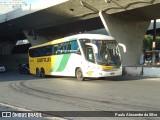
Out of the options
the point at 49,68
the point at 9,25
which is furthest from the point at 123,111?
the point at 9,25

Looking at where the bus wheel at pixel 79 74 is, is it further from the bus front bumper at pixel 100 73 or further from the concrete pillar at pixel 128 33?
the concrete pillar at pixel 128 33

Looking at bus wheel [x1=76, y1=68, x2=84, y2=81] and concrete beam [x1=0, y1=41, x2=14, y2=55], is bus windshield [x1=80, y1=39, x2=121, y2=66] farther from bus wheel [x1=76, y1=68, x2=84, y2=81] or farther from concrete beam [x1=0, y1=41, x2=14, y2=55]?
concrete beam [x1=0, y1=41, x2=14, y2=55]

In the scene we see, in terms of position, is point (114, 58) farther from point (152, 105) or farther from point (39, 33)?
point (39, 33)

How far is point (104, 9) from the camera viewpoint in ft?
118

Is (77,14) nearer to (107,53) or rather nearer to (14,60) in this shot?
(107,53)

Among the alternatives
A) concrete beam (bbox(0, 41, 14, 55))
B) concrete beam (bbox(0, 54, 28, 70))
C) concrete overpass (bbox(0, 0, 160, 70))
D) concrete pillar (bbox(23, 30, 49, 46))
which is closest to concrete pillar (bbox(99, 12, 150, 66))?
concrete overpass (bbox(0, 0, 160, 70))

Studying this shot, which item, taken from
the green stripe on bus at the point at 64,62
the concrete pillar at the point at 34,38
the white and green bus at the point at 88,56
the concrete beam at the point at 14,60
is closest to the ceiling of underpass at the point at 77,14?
the concrete pillar at the point at 34,38

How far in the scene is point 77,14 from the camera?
39.8 meters

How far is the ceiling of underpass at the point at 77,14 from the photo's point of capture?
1325 inches

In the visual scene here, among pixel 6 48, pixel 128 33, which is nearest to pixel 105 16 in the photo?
pixel 128 33

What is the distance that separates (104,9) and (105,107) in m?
25.9

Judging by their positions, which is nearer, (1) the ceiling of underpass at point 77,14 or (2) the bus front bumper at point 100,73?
(2) the bus front bumper at point 100,73

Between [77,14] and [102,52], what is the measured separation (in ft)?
55.7

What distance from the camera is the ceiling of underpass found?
33656 millimetres
